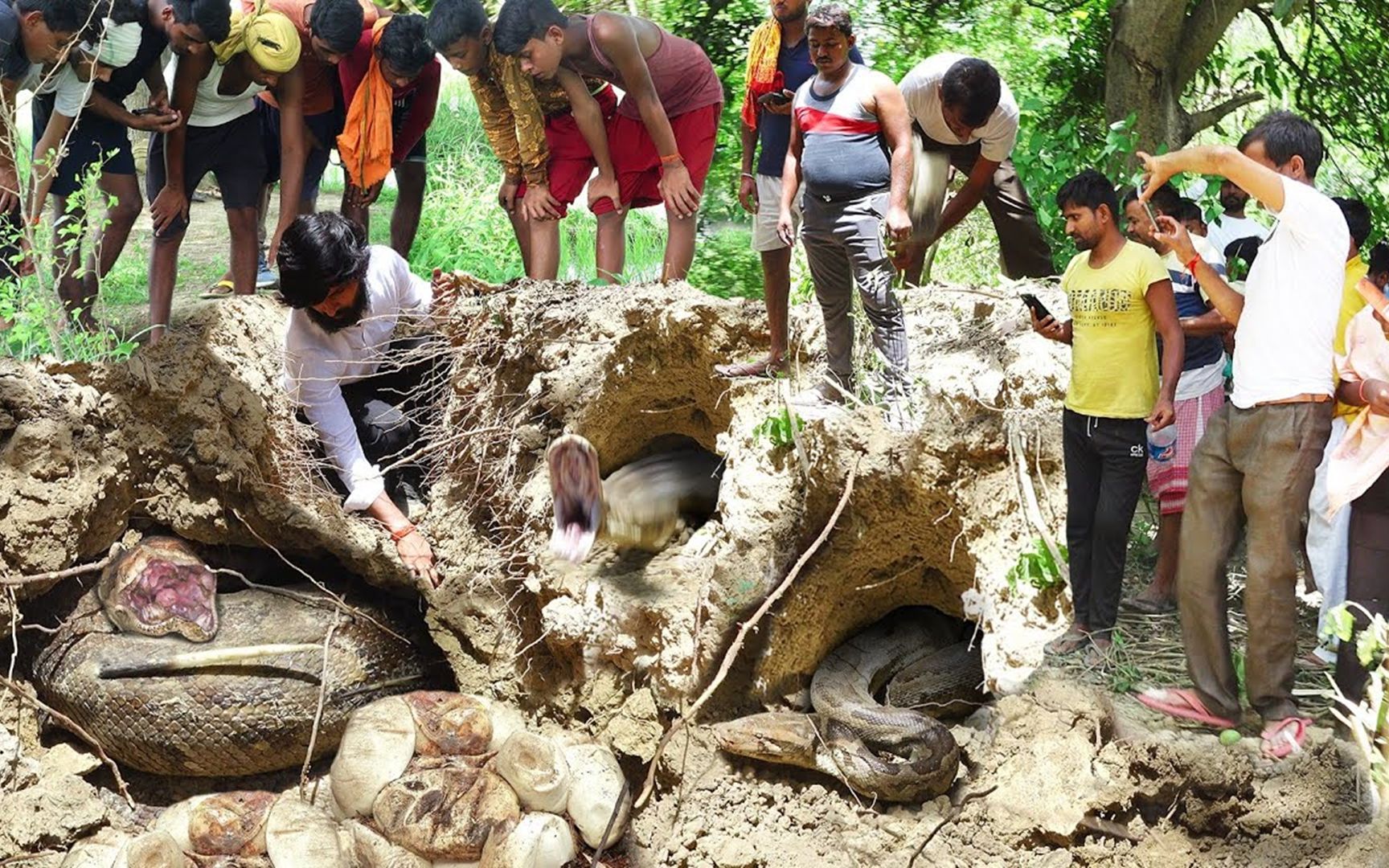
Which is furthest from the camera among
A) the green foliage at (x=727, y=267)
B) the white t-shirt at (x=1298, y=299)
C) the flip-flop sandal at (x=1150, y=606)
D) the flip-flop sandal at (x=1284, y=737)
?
the green foliage at (x=727, y=267)

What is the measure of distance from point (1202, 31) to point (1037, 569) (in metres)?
4.59

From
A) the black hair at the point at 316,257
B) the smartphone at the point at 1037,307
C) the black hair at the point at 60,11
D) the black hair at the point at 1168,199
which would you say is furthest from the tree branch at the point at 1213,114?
the black hair at the point at 60,11

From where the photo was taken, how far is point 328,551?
657cm

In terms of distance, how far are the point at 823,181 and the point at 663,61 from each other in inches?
62.4

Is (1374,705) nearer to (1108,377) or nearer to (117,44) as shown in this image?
(1108,377)

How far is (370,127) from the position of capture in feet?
21.5

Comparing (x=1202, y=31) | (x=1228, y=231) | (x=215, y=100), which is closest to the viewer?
(x=1228, y=231)

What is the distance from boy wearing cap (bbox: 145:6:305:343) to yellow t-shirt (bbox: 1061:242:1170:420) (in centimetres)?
425

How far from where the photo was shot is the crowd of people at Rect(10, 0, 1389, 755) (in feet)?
12.2

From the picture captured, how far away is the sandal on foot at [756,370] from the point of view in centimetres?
584

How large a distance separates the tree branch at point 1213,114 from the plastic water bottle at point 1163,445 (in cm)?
405

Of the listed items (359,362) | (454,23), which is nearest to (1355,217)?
(454,23)

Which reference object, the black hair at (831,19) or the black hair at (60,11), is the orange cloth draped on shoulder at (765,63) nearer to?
the black hair at (831,19)

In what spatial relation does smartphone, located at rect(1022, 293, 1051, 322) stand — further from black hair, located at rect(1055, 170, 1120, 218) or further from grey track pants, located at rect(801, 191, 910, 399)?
grey track pants, located at rect(801, 191, 910, 399)
